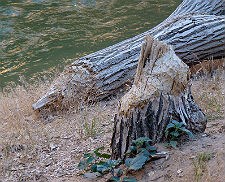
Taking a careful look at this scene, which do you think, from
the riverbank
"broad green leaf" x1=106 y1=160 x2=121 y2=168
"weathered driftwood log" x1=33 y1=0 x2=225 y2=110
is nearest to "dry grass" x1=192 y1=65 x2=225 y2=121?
the riverbank

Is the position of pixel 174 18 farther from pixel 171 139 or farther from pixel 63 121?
pixel 171 139

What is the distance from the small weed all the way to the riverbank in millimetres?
15

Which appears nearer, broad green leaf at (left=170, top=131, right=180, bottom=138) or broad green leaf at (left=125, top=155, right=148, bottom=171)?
broad green leaf at (left=125, top=155, right=148, bottom=171)

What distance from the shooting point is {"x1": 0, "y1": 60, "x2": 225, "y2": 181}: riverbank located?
145 inches

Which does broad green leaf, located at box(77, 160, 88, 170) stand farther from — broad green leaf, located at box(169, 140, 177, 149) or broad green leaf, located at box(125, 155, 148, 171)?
broad green leaf, located at box(169, 140, 177, 149)

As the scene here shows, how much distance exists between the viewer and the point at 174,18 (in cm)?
641

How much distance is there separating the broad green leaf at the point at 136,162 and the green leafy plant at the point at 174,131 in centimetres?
26

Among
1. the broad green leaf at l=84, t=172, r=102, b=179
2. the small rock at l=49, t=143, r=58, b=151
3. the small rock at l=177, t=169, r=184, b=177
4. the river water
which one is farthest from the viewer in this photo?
the river water

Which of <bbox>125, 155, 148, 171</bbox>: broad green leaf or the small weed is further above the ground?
the small weed

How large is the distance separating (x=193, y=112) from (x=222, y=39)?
7.60 feet

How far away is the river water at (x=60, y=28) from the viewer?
9.77 m

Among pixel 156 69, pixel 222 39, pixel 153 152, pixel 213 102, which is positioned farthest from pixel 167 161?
pixel 222 39

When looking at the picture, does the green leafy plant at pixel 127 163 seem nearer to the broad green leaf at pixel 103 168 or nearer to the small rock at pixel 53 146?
the broad green leaf at pixel 103 168

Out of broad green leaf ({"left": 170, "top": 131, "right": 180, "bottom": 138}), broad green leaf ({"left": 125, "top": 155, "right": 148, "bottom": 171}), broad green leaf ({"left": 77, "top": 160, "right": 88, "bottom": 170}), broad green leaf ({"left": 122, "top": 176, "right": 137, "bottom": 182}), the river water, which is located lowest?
the river water
